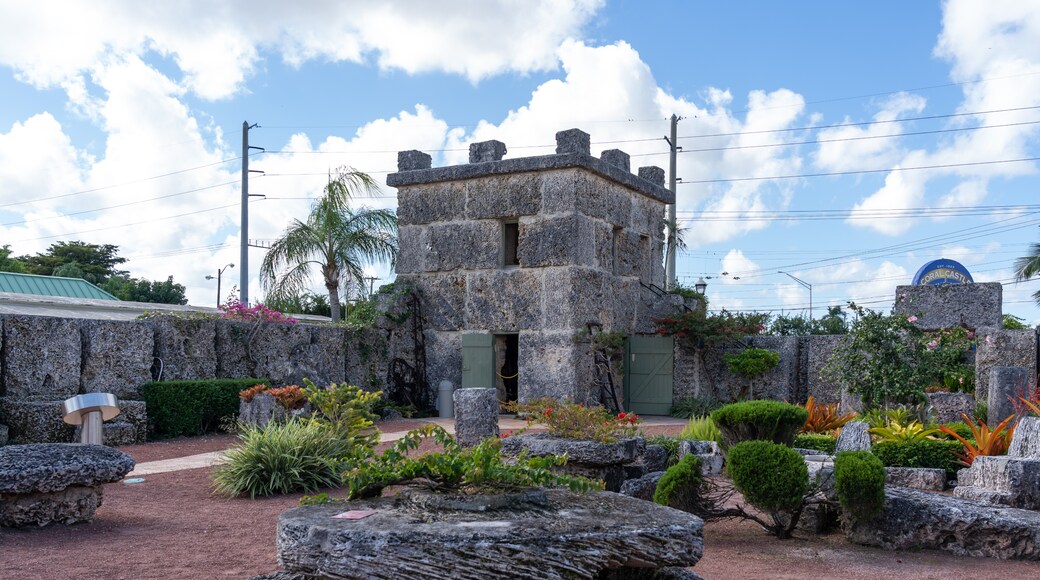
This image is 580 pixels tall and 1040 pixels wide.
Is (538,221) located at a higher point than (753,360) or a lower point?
higher

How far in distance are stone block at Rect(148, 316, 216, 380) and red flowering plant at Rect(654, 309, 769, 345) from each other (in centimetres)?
854

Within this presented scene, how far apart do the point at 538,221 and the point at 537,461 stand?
12198 millimetres

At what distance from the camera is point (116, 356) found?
13.2 metres

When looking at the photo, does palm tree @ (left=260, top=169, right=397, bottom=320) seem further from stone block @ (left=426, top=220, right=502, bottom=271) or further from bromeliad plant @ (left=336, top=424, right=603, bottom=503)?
bromeliad plant @ (left=336, top=424, right=603, bottom=503)

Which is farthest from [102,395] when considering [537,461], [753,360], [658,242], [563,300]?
[658,242]

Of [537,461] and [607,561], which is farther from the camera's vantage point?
[537,461]

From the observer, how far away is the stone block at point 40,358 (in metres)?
12.0

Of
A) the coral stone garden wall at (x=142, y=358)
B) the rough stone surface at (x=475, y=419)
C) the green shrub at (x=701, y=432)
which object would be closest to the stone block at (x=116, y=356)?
the coral stone garden wall at (x=142, y=358)

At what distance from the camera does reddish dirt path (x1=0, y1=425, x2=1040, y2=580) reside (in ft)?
19.0

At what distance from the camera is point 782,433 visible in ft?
30.7

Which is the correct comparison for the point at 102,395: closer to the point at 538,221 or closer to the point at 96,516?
the point at 96,516

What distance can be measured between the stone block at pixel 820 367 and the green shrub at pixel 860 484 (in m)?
10.0

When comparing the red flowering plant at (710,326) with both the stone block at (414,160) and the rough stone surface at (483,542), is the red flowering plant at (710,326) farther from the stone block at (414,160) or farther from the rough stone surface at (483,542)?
the rough stone surface at (483,542)

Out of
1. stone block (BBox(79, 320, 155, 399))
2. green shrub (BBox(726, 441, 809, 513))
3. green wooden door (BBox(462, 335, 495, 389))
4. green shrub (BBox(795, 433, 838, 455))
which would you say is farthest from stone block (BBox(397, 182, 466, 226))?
green shrub (BBox(726, 441, 809, 513))
